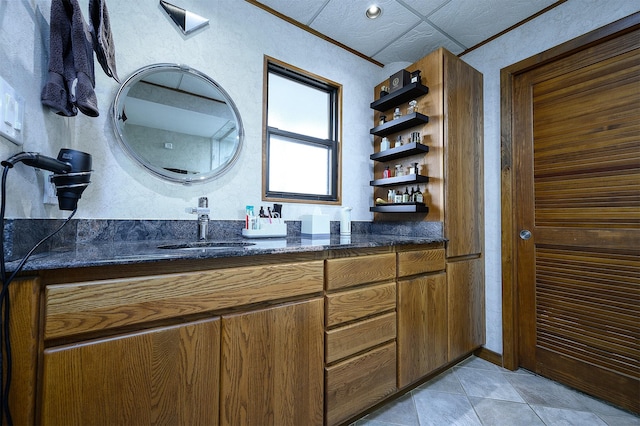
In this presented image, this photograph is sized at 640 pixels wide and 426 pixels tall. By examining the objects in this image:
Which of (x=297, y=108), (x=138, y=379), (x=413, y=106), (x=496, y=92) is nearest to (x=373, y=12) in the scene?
(x=413, y=106)

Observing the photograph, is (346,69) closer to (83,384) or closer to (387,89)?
(387,89)

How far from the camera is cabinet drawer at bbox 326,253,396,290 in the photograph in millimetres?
1259

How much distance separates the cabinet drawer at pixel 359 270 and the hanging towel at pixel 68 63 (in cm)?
120

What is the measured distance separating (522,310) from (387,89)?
1.98 meters

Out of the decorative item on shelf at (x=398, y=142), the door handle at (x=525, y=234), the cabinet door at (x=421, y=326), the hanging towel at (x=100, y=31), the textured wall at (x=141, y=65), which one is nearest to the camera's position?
the textured wall at (x=141, y=65)

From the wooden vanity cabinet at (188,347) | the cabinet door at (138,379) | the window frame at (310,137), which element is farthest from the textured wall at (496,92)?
the cabinet door at (138,379)

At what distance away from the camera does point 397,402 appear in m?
1.55

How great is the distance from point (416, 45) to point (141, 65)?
6.63ft

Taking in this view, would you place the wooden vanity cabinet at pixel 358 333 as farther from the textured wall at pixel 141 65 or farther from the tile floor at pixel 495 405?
the textured wall at pixel 141 65

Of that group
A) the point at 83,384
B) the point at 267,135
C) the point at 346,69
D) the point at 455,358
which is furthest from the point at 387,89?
the point at 83,384

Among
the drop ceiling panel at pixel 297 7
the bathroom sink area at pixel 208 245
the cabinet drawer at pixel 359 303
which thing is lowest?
the cabinet drawer at pixel 359 303

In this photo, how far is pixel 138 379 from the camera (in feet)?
2.70

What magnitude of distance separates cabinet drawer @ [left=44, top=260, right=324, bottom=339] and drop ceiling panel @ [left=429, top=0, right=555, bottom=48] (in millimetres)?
2017

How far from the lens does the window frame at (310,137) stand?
182 centimetres
